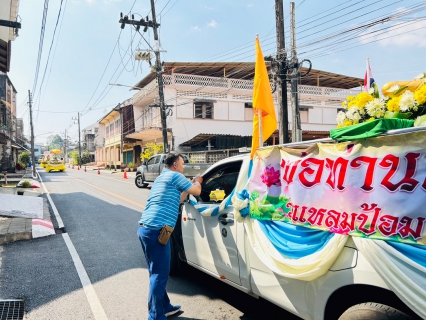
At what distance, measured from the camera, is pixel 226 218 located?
359 cm

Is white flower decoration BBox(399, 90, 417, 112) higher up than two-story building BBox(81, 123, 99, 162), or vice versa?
two-story building BBox(81, 123, 99, 162)

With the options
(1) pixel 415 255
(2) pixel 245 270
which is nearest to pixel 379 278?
(1) pixel 415 255

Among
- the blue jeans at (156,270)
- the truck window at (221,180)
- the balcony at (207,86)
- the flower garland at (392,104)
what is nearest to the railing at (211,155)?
the balcony at (207,86)

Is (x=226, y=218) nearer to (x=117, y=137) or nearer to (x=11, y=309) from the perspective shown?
(x=11, y=309)

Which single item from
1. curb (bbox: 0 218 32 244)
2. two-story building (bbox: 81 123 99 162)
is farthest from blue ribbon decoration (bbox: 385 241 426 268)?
two-story building (bbox: 81 123 99 162)

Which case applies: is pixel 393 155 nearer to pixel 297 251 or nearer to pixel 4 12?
pixel 297 251

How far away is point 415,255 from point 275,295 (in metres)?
1.38

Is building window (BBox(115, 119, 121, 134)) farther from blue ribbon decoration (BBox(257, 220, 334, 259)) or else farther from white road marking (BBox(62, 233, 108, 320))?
blue ribbon decoration (BBox(257, 220, 334, 259))

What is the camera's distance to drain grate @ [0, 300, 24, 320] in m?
3.67

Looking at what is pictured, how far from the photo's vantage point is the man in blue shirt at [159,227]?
3322 mm

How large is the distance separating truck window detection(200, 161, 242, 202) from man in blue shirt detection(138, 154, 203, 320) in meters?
0.80

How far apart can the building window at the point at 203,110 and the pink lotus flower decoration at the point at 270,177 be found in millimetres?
25481

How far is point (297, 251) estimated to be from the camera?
270 cm

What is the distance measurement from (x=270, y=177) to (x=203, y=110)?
84.6 feet
